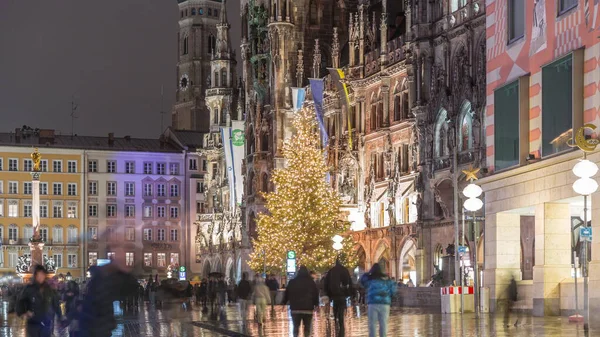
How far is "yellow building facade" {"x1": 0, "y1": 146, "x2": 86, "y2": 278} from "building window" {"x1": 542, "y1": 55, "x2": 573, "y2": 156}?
97187mm

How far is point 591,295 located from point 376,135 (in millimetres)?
46441

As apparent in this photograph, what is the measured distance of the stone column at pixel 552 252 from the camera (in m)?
36.7

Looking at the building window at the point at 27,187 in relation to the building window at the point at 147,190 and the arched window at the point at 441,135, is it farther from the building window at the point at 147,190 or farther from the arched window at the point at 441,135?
the arched window at the point at 441,135

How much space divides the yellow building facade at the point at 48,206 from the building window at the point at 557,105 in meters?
97.2

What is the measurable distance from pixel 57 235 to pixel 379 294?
4305 inches

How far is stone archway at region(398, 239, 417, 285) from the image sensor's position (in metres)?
72.8

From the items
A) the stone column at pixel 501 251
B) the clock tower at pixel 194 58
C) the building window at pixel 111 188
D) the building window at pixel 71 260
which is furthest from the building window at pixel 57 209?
the stone column at pixel 501 251

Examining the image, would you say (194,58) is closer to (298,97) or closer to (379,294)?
(298,97)

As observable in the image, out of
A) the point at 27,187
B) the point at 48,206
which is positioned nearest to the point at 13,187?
the point at 27,187

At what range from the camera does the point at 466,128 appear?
6394cm

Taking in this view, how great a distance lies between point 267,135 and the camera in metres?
94.9

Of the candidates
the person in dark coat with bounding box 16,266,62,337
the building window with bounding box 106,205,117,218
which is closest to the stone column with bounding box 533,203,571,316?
the person in dark coat with bounding box 16,266,62,337

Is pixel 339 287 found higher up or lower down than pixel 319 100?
lower down

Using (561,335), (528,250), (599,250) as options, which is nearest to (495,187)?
(599,250)
